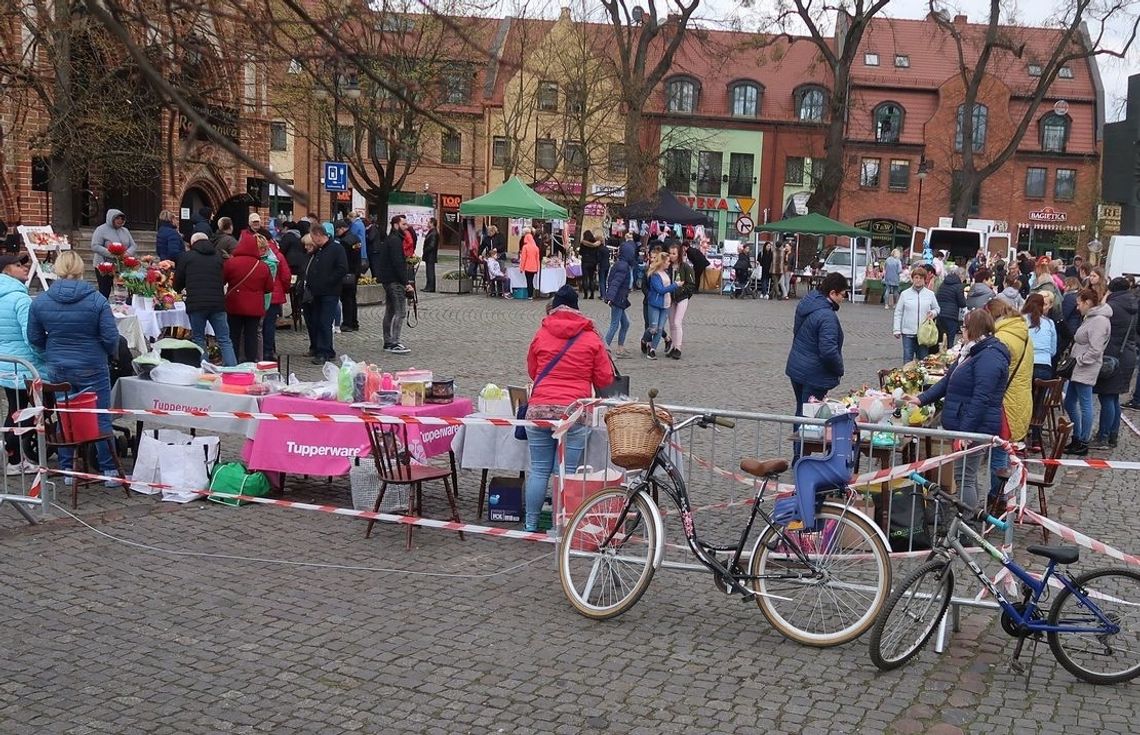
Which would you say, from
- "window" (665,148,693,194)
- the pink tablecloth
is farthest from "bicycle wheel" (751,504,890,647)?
"window" (665,148,693,194)

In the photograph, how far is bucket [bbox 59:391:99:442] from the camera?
8445 millimetres

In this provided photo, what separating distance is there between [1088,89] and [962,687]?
63409mm

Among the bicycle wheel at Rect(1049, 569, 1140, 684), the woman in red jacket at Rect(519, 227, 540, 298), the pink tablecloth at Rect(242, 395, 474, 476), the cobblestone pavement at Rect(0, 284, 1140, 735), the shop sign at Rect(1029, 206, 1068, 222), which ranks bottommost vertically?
the cobblestone pavement at Rect(0, 284, 1140, 735)

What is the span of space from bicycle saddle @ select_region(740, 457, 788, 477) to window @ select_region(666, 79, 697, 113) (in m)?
56.4

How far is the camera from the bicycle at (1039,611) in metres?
5.52

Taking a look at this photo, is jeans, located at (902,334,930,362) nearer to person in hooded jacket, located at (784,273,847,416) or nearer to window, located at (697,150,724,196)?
person in hooded jacket, located at (784,273,847,416)

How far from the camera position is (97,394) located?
28.7 feet

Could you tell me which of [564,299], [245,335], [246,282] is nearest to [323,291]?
[245,335]

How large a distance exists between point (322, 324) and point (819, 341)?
315 inches

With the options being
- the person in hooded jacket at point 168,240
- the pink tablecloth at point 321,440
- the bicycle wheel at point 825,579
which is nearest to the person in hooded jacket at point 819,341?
the pink tablecloth at point 321,440

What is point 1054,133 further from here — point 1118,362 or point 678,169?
point 1118,362

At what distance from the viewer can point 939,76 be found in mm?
61969

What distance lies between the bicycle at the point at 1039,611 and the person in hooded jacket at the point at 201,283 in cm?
927

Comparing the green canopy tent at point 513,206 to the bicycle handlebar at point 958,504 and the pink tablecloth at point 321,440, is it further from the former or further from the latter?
the bicycle handlebar at point 958,504
